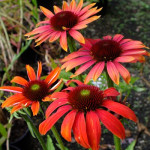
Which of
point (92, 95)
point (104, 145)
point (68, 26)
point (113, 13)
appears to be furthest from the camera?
point (113, 13)

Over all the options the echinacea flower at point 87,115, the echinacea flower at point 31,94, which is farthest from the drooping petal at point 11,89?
the echinacea flower at point 87,115

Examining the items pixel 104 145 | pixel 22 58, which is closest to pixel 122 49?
pixel 104 145

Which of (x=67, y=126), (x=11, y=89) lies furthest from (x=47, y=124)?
(x=11, y=89)

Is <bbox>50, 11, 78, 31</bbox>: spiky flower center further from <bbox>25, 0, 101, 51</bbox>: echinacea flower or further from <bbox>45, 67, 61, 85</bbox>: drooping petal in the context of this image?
<bbox>45, 67, 61, 85</bbox>: drooping petal

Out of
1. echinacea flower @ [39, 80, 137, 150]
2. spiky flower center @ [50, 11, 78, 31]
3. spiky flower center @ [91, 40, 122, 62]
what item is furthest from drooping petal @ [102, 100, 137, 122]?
spiky flower center @ [50, 11, 78, 31]

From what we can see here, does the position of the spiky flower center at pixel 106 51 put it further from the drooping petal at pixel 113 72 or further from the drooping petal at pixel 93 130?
the drooping petal at pixel 93 130

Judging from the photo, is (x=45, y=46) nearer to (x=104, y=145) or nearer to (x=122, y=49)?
(x=104, y=145)
